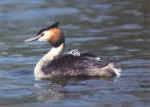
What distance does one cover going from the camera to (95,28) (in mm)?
19469

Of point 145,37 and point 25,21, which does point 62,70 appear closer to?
point 145,37

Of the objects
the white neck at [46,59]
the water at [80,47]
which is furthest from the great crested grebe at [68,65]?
the water at [80,47]

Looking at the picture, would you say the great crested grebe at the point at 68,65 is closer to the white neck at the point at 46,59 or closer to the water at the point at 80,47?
the white neck at the point at 46,59

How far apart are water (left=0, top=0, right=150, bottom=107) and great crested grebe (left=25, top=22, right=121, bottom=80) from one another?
244 mm

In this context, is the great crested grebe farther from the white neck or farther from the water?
the water

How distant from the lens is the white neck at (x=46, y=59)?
15.1 meters

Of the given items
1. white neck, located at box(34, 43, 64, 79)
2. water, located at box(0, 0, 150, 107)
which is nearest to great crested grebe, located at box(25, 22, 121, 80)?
white neck, located at box(34, 43, 64, 79)

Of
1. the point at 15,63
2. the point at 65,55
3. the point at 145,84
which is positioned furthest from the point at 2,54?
the point at 145,84

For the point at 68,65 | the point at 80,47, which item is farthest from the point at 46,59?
the point at 80,47

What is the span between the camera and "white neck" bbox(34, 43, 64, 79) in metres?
15.1

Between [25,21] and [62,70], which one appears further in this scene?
[25,21]

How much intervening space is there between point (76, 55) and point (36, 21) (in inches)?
236

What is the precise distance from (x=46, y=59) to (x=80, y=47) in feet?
6.78

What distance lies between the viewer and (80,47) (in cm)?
1738
